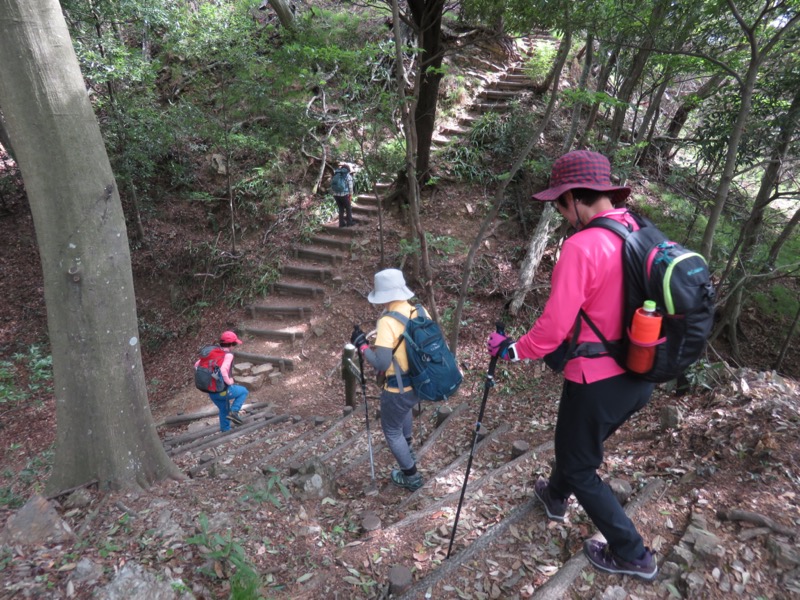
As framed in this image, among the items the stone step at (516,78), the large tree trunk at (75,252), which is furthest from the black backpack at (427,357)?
the stone step at (516,78)

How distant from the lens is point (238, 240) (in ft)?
36.1

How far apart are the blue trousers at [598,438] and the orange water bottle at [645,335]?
19 cm

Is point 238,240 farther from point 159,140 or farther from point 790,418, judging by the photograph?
point 790,418

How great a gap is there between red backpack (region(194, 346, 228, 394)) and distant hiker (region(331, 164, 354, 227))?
5.78 metres

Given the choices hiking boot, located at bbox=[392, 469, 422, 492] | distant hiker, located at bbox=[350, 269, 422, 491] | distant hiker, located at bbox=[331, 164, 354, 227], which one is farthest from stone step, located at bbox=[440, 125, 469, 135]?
hiking boot, located at bbox=[392, 469, 422, 492]

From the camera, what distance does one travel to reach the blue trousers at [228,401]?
5.71m

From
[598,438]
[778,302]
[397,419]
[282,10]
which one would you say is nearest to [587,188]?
[598,438]

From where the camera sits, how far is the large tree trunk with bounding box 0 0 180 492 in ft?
8.90

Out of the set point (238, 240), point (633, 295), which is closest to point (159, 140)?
point (238, 240)

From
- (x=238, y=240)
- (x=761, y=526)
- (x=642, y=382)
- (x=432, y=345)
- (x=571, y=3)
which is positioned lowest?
(x=238, y=240)

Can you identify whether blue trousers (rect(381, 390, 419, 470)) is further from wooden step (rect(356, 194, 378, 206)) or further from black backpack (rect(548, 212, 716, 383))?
wooden step (rect(356, 194, 378, 206))

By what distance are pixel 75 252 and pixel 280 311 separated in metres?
6.67

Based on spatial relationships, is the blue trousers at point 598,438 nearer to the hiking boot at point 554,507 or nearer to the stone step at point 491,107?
the hiking boot at point 554,507

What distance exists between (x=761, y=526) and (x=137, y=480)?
4179 mm
